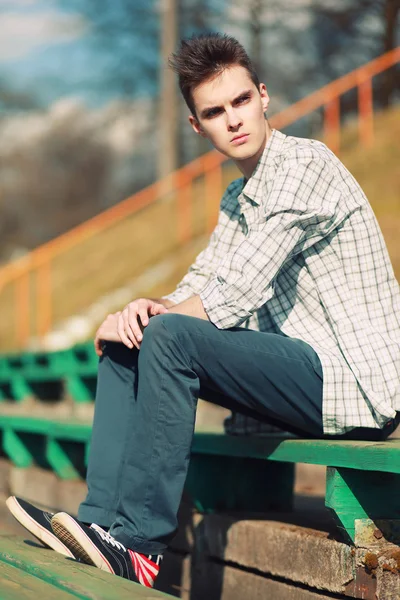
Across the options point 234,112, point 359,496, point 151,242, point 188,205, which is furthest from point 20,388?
point 188,205

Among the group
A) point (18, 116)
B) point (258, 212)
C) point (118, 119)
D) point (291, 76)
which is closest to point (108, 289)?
point (291, 76)

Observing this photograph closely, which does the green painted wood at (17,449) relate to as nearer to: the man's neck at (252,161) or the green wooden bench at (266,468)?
the green wooden bench at (266,468)

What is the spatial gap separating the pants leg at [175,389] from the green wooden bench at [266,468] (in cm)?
21

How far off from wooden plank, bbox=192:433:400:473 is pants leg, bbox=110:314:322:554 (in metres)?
0.15

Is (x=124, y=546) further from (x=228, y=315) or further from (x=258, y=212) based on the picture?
(x=258, y=212)

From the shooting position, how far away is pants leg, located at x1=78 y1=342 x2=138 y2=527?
2584 mm

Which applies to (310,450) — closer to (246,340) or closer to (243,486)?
(246,340)

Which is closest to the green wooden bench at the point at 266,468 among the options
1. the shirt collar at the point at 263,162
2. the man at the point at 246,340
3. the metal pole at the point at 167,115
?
the man at the point at 246,340

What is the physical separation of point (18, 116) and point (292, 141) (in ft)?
68.9

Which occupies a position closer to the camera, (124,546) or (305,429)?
(124,546)

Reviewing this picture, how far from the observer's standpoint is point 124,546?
2.24m

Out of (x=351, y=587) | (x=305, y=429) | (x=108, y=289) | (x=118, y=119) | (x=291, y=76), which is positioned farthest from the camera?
(x=118, y=119)

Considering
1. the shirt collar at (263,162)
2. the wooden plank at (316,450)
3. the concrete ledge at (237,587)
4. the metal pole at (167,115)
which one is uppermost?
the metal pole at (167,115)

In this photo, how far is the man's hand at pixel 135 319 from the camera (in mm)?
2449
